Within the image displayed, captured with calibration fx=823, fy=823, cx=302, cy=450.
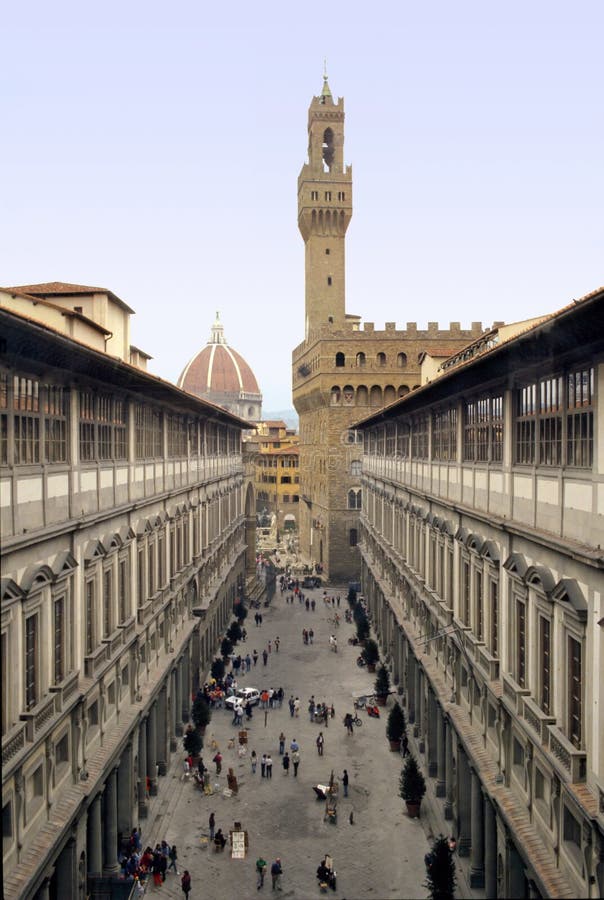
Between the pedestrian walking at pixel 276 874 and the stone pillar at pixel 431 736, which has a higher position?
the stone pillar at pixel 431 736

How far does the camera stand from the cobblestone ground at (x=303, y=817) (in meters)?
26.3

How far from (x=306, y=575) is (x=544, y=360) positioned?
7274 cm

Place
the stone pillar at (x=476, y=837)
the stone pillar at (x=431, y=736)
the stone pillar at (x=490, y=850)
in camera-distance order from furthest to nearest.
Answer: the stone pillar at (x=431, y=736) → the stone pillar at (x=476, y=837) → the stone pillar at (x=490, y=850)

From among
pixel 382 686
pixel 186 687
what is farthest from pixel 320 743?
pixel 186 687

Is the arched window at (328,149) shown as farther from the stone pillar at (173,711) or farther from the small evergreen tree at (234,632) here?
the stone pillar at (173,711)

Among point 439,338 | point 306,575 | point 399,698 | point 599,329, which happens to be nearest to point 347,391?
point 439,338

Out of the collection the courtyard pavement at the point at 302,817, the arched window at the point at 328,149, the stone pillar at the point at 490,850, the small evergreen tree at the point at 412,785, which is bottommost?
the courtyard pavement at the point at 302,817

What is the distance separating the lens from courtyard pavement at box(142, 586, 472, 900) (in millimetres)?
26297

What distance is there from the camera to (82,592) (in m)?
22.2

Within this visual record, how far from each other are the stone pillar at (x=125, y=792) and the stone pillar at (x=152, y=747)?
4.21 m

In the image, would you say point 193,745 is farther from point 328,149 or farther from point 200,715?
point 328,149

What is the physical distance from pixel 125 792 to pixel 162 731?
666cm

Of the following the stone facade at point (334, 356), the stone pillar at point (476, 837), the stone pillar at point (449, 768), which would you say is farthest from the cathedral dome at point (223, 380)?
the stone pillar at point (476, 837)

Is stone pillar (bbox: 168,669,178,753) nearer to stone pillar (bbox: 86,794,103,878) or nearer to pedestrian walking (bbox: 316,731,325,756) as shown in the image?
pedestrian walking (bbox: 316,731,325,756)
